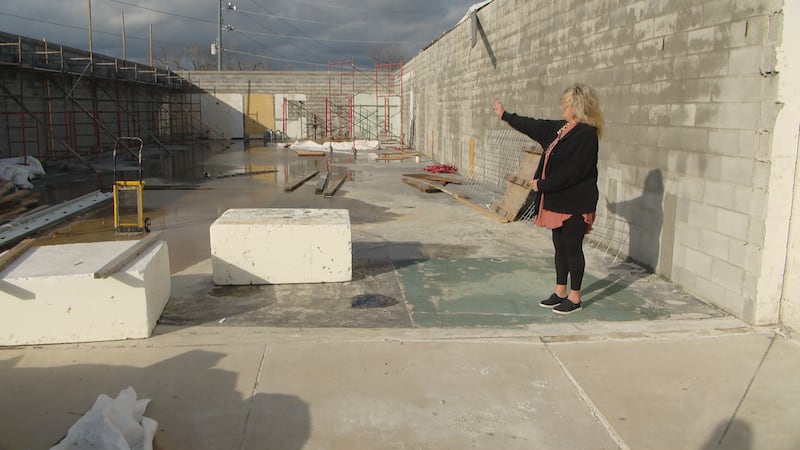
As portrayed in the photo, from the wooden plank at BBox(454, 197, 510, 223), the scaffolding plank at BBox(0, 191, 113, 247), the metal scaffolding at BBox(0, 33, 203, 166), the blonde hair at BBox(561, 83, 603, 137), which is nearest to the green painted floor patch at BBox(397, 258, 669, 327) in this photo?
the blonde hair at BBox(561, 83, 603, 137)

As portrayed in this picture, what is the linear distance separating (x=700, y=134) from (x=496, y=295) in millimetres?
2273

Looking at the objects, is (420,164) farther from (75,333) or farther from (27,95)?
(75,333)

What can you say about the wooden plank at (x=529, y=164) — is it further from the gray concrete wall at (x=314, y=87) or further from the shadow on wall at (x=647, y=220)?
the gray concrete wall at (x=314, y=87)

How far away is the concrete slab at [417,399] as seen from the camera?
3.01 m

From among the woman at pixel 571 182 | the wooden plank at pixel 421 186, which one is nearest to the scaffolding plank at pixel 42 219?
the wooden plank at pixel 421 186

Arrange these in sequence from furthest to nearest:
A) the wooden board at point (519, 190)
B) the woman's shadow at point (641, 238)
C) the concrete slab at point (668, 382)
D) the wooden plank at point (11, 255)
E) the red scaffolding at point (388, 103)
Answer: the red scaffolding at point (388, 103)
the wooden board at point (519, 190)
the woman's shadow at point (641, 238)
the wooden plank at point (11, 255)
the concrete slab at point (668, 382)

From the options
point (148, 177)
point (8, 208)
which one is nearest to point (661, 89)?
point (8, 208)

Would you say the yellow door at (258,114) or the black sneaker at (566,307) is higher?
the yellow door at (258,114)

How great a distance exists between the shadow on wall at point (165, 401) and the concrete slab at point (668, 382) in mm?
1667

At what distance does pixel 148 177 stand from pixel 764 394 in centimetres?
1563

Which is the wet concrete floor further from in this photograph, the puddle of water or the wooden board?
the wooden board

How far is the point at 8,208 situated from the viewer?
395 inches

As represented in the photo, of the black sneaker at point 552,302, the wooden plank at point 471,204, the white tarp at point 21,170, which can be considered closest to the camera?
the black sneaker at point 552,302

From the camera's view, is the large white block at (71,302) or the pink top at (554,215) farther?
the pink top at (554,215)
